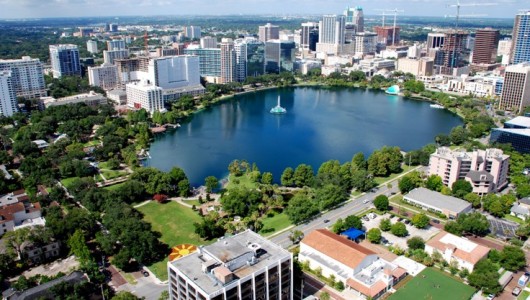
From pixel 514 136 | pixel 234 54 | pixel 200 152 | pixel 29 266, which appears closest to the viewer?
pixel 29 266

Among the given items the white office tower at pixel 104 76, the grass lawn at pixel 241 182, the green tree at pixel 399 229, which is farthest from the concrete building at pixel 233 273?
the white office tower at pixel 104 76

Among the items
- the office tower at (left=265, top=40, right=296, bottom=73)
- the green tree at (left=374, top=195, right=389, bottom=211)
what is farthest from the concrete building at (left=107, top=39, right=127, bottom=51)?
the green tree at (left=374, top=195, right=389, bottom=211)

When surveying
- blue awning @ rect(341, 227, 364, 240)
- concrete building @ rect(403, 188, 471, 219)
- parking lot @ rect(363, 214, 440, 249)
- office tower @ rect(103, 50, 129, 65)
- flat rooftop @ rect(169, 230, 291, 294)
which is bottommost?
parking lot @ rect(363, 214, 440, 249)

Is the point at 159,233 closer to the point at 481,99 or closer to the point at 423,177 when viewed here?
the point at 423,177

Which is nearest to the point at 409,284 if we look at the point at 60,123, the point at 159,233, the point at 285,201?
the point at 285,201

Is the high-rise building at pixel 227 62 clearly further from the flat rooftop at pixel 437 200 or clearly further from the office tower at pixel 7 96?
the flat rooftop at pixel 437 200

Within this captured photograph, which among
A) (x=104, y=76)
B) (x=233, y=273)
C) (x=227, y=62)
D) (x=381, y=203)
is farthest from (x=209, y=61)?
(x=233, y=273)

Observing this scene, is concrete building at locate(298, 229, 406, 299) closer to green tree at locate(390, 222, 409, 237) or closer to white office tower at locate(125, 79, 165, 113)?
green tree at locate(390, 222, 409, 237)
